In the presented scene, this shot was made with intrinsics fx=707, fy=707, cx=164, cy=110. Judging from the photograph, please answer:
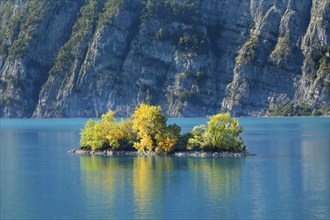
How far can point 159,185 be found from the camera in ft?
342

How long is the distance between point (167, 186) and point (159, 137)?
4683 centimetres

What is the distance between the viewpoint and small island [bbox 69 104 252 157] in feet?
479

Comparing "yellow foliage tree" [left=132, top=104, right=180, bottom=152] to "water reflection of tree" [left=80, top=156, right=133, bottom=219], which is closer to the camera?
"water reflection of tree" [left=80, top=156, right=133, bottom=219]

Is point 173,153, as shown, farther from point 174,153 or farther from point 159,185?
point 159,185

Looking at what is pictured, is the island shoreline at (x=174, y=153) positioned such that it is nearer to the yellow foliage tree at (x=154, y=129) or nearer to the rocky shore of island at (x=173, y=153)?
the rocky shore of island at (x=173, y=153)

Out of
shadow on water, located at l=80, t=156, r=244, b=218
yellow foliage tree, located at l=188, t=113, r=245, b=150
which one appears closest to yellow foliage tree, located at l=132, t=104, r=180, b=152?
yellow foliage tree, located at l=188, t=113, r=245, b=150

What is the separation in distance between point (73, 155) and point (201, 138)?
29.2m

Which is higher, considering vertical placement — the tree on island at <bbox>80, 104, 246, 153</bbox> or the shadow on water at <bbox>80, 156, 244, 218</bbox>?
the tree on island at <bbox>80, 104, 246, 153</bbox>

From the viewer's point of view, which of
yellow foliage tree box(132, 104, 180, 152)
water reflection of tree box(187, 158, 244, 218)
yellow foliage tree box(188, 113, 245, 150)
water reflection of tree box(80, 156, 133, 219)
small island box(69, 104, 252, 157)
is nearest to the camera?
water reflection of tree box(80, 156, 133, 219)

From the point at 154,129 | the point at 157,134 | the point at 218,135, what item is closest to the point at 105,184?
the point at 157,134

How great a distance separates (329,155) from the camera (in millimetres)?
143375

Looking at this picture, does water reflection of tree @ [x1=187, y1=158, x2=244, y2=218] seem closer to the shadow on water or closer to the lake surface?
the shadow on water

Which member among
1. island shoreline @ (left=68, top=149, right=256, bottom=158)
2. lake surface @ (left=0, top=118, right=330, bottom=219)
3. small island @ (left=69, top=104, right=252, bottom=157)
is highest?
small island @ (left=69, top=104, right=252, bottom=157)

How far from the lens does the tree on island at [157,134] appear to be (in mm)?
146000
